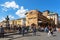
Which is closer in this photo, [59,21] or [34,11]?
[34,11]

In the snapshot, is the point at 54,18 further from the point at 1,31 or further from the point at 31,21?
the point at 1,31

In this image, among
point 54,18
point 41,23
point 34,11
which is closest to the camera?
point 41,23

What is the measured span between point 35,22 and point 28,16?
6.39 meters

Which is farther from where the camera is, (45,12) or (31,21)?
(45,12)

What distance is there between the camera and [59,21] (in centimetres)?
9719

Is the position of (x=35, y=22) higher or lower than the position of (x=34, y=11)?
lower

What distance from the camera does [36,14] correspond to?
2744 inches

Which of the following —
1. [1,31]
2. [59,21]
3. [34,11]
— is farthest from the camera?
[59,21]

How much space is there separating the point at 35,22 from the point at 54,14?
1053 inches

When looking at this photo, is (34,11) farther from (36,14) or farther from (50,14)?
(50,14)

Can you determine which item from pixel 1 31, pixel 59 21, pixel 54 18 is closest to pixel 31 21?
pixel 54 18

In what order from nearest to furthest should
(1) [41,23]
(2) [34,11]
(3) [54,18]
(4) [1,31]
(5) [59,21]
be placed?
(4) [1,31]
(1) [41,23]
(2) [34,11]
(3) [54,18]
(5) [59,21]

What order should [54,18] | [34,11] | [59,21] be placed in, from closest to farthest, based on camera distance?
1. [34,11]
2. [54,18]
3. [59,21]

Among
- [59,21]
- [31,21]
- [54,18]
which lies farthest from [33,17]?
[59,21]
